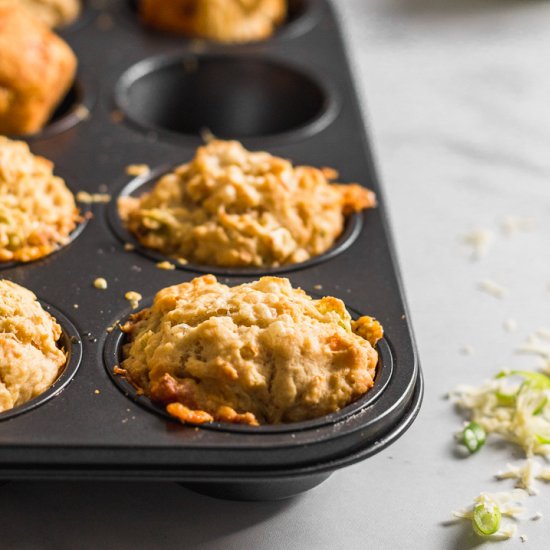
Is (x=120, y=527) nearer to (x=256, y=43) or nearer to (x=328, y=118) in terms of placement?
(x=328, y=118)

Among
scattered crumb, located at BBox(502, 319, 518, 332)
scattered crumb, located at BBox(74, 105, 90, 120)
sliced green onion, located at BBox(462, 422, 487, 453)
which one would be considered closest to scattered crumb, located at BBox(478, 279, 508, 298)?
scattered crumb, located at BBox(502, 319, 518, 332)

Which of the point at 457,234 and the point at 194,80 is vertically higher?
the point at 194,80

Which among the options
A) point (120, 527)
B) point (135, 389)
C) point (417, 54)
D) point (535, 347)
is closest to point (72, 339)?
point (135, 389)

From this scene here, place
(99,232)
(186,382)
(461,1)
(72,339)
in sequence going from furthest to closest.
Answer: (461,1), (99,232), (72,339), (186,382)

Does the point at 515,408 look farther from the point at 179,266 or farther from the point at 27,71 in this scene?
the point at 27,71

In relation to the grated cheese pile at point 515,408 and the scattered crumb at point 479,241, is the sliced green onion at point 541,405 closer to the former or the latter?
the grated cheese pile at point 515,408

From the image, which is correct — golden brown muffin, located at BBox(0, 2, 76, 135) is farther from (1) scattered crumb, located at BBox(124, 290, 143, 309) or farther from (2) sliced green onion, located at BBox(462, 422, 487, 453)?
(2) sliced green onion, located at BBox(462, 422, 487, 453)

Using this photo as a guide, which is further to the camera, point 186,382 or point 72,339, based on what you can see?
point 72,339
